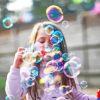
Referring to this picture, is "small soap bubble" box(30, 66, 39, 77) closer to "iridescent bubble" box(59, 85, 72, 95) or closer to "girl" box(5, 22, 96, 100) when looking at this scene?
"girl" box(5, 22, 96, 100)

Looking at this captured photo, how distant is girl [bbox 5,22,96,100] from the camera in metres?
1.93

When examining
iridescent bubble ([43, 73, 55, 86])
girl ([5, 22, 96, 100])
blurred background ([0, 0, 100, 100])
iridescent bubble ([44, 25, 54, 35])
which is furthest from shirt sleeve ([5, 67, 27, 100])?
blurred background ([0, 0, 100, 100])

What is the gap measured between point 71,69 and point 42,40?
0.80 feet

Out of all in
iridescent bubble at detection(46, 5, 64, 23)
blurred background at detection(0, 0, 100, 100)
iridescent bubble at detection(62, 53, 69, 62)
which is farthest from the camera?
blurred background at detection(0, 0, 100, 100)

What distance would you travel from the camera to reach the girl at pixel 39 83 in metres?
1.93

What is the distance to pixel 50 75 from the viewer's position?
6.57 ft

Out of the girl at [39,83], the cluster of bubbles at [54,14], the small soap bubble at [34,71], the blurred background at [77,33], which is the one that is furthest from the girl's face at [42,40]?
the blurred background at [77,33]

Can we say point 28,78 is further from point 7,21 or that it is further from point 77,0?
point 77,0

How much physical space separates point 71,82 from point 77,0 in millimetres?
4895

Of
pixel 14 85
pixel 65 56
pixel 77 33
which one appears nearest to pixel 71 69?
pixel 65 56

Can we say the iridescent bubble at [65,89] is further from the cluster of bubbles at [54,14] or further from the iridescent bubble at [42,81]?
the cluster of bubbles at [54,14]

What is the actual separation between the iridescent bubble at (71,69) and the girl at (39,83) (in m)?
0.01

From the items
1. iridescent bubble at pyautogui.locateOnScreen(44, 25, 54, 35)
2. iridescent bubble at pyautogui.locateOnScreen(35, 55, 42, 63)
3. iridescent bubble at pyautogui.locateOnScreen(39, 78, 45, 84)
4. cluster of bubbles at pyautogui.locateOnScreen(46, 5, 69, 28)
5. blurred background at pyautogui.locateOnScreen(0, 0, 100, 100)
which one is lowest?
iridescent bubble at pyautogui.locateOnScreen(39, 78, 45, 84)

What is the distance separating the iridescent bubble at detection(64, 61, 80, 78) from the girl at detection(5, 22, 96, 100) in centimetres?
1
